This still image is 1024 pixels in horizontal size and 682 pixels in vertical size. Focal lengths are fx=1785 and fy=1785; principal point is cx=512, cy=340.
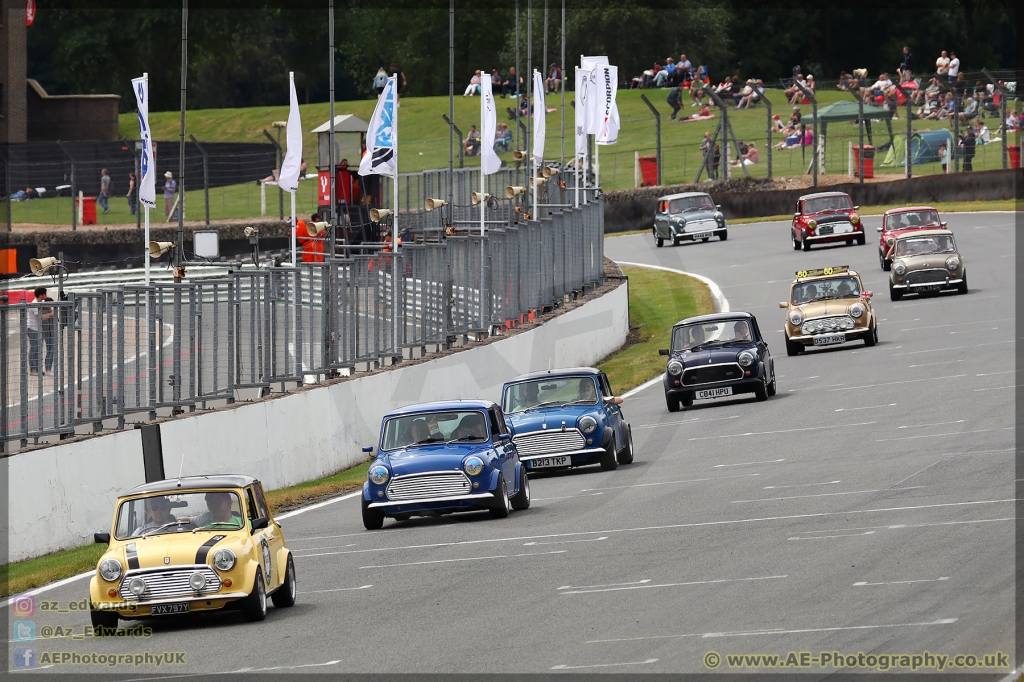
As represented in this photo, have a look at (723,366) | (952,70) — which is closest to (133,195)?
(952,70)

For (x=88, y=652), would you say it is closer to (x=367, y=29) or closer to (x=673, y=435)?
(x=673, y=435)

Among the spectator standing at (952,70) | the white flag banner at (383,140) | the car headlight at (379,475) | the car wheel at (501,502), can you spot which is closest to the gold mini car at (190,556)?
the car headlight at (379,475)

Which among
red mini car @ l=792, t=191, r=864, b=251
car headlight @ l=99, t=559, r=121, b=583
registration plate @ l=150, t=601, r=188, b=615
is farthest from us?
red mini car @ l=792, t=191, r=864, b=251

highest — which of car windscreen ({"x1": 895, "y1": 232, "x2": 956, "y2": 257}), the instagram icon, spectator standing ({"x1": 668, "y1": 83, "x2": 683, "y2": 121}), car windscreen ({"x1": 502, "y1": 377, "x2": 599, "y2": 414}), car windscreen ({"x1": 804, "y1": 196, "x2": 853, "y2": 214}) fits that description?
spectator standing ({"x1": 668, "y1": 83, "x2": 683, "y2": 121})

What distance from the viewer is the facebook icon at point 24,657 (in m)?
11.1

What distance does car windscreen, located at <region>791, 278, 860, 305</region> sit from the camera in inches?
1188

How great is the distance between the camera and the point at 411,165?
66438mm

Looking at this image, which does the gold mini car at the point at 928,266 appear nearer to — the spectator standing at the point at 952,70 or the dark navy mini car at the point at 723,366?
the dark navy mini car at the point at 723,366

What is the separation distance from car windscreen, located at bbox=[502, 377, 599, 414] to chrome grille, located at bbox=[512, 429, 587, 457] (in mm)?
519

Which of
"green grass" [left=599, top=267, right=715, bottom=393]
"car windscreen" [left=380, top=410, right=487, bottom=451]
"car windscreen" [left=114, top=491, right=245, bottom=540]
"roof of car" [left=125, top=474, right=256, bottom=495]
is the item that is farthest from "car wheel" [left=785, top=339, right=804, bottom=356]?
"car windscreen" [left=114, top=491, right=245, bottom=540]

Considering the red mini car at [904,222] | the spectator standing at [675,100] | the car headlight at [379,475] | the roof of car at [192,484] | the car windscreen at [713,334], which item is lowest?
the car headlight at [379,475]

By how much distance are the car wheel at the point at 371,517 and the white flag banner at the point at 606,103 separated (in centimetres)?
2462

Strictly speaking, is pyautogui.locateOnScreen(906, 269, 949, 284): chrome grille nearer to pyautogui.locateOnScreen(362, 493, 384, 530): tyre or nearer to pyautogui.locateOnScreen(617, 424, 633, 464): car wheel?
pyautogui.locateOnScreen(617, 424, 633, 464): car wheel

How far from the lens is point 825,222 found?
45.9 metres
